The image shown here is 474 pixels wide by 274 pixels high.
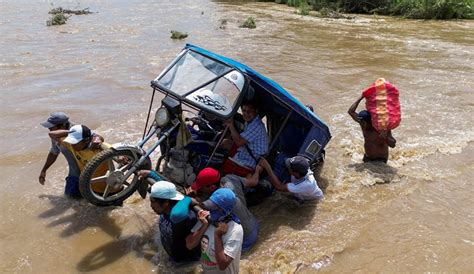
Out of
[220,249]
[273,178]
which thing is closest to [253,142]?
[273,178]

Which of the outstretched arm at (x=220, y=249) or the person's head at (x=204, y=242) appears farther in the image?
the person's head at (x=204, y=242)

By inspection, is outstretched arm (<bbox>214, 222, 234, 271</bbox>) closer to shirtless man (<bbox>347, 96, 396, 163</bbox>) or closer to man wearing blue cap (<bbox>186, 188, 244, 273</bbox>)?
man wearing blue cap (<bbox>186, 188, 244, 273</bbox>)

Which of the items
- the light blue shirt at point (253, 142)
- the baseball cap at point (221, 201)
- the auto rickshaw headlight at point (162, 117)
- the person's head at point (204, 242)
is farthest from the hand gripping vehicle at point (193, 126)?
the person's head at point (204, 242)

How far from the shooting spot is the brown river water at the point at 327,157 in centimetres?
479

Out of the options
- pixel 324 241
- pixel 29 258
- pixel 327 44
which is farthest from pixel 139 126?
pixel 327 44

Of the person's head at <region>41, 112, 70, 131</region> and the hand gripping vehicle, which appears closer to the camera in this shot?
the hand gripping vehicle

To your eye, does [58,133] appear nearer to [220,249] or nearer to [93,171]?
[93,171]

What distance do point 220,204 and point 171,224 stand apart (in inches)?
28.7

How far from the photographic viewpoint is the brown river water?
4.79 metres

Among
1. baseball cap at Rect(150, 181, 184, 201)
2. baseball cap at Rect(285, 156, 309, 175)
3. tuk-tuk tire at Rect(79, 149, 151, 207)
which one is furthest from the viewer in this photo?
baseball cap at Rect(285, 156, 309, 175)

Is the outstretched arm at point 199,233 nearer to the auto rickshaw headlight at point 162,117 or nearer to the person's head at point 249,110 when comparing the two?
the auto rickshaw headlight at point 162,117

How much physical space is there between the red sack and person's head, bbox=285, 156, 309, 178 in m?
1.45

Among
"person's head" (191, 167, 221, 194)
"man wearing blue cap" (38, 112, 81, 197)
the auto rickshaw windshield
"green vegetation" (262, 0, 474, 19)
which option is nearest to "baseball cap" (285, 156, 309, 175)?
the auto rickshaw windshield

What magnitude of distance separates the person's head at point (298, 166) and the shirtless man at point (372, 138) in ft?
5.05
